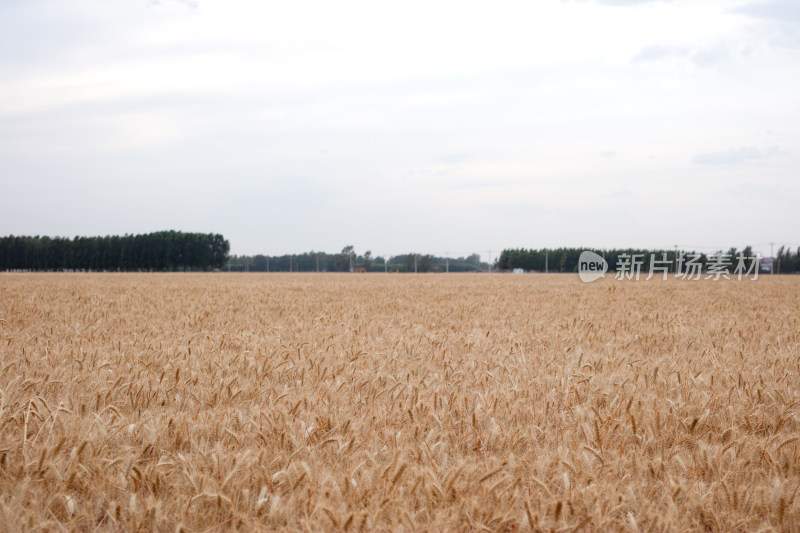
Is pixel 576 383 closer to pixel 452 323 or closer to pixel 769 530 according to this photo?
pixel 769 530

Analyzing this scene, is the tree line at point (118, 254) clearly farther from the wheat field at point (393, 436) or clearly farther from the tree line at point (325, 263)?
the wheat field at point (393, 436)

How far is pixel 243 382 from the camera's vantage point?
169 inches

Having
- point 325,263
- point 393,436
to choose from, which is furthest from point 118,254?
point 393,436

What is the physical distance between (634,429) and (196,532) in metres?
2.26

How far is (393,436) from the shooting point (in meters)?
2.94

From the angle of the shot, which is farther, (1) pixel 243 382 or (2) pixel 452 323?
(2) pixel 452 323

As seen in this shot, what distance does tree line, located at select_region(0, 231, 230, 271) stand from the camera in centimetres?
10781

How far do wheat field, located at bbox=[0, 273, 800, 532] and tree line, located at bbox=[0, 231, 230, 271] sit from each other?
360 feet

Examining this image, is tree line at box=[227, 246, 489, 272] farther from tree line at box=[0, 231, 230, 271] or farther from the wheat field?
the wheat field

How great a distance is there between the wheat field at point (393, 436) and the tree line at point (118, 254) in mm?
109767

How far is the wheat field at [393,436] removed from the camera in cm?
215

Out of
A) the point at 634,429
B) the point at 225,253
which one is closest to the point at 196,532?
the point at 634,429

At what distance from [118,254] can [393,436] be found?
394 ft

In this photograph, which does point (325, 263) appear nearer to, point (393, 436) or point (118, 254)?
point (118, 254)
